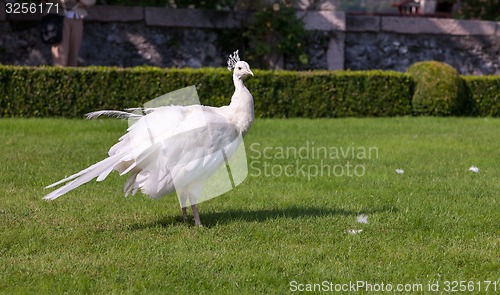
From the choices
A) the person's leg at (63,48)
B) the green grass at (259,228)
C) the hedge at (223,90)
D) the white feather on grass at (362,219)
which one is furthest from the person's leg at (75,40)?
the white feather on grass at (362,219)

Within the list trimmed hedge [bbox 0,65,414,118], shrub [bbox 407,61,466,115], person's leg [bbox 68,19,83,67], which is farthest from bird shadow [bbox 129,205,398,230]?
person's leg [bbox 68,19,83,67]

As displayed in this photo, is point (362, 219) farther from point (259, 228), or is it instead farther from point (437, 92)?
A: point (437, 92)

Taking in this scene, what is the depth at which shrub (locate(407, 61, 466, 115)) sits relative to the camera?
44.4 ft

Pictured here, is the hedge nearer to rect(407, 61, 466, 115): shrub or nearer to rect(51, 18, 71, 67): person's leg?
rect(407, 61, 466, 115): shrub

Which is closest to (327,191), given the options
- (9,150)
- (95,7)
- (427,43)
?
(9,150)

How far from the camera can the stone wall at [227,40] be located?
1487cm

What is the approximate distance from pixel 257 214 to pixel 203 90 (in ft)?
21.4

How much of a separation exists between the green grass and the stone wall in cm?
599

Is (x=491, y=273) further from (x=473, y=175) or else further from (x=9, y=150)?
(x=9, y=150)

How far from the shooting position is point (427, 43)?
16.8 meters

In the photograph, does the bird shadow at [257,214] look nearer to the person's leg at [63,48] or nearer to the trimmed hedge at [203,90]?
the trimmed hedge at [203,90]

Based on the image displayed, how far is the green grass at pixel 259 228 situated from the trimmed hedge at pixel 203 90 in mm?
2672

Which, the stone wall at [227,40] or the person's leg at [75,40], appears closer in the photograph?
the person's leg at [75,40]

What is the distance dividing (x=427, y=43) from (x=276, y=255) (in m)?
12.7
